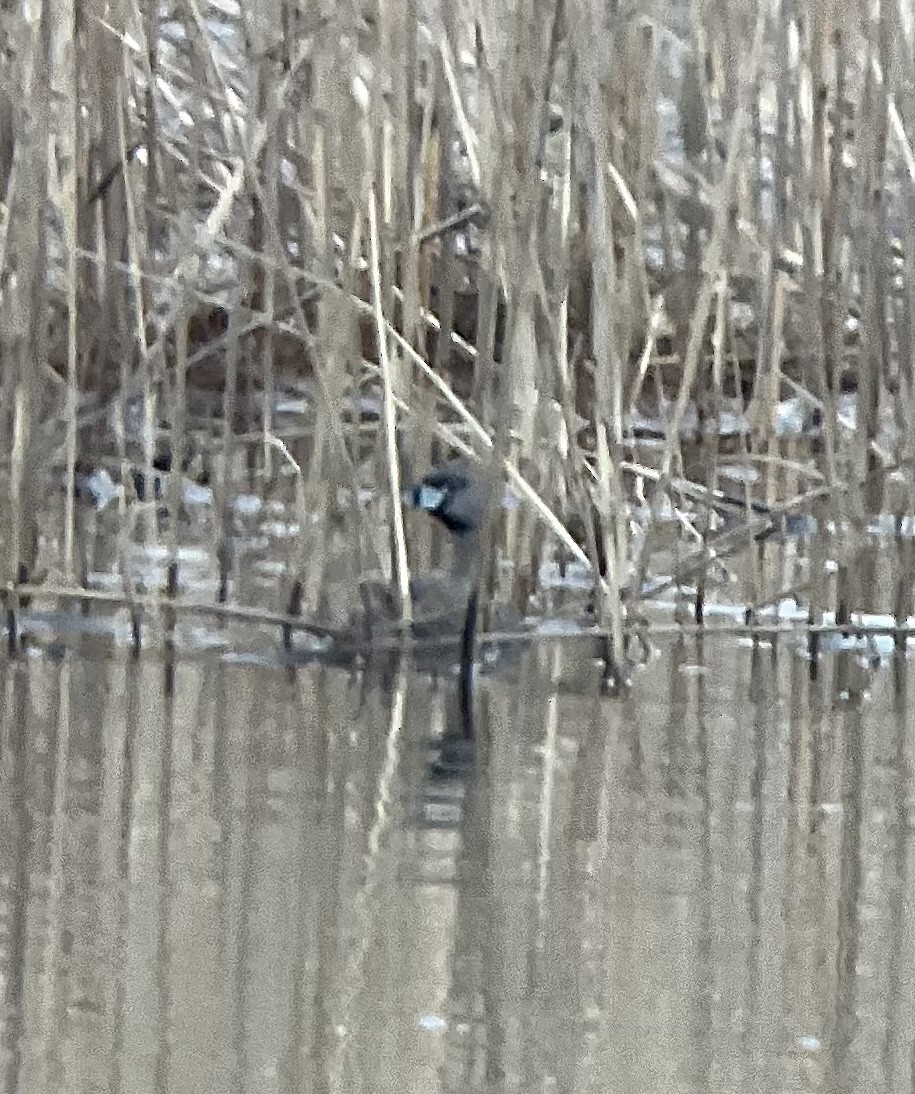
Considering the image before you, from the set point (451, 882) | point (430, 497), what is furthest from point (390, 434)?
point (451, 882)

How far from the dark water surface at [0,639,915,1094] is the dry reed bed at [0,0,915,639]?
252 mm

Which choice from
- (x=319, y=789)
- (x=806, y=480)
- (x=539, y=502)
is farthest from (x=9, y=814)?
(x=806, y=480)

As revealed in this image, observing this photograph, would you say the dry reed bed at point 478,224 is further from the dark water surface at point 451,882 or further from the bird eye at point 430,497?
the dark water surface at point 451,882

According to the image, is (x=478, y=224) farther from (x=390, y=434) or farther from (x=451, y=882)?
(x=451, y=882)

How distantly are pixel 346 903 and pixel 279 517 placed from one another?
244cm

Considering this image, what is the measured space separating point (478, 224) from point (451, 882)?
1.65 metres

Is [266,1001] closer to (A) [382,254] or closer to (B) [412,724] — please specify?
(B) [412,724]

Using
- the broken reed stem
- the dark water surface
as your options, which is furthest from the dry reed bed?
the dark water surface

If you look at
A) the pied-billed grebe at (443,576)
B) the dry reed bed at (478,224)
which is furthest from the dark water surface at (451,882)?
the dry reed bed at (478,224)

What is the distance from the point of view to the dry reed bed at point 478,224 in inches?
139

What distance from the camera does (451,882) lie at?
261 centimetres

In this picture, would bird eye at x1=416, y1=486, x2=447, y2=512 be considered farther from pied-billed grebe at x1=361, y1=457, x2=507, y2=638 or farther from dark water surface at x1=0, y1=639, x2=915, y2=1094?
dark water surface at x1=0, y1=639, x2=915, y2=1094

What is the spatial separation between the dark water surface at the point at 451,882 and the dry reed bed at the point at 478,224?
252 millimetres

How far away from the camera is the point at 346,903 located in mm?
2508
